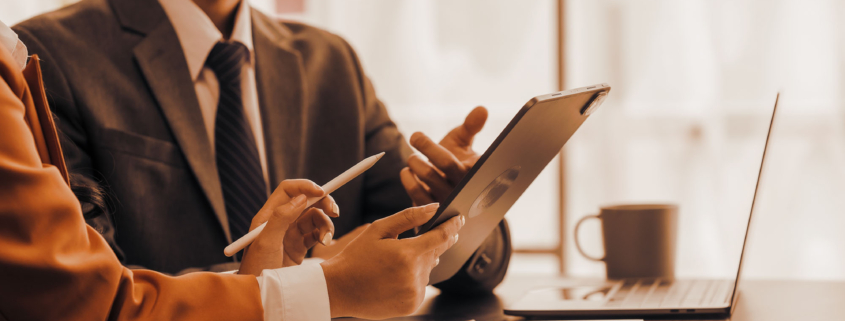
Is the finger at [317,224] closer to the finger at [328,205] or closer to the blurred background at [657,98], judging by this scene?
the finger at [328,205]

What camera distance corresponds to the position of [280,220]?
0.77 m

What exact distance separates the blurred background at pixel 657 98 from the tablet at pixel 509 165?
1543 millimetres

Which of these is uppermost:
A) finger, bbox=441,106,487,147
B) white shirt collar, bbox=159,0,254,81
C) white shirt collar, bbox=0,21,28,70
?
white shirt collar, bbox=0,21,28,70

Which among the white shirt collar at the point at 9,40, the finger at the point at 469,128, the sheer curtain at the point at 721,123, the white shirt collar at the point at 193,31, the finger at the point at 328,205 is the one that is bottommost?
the sheer curtain at the point at 721,123

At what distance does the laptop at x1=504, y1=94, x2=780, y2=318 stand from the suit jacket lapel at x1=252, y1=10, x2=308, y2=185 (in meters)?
0.61

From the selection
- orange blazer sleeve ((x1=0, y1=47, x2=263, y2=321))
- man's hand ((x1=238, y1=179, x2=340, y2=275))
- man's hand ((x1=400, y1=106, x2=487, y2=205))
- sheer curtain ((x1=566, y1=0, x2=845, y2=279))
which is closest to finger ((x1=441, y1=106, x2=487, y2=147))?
man's hand ((x1=400, y1=106, x2=487, y2=205))

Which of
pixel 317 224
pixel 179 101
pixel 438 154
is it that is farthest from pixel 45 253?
pixel 179 101

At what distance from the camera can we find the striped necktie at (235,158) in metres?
1.22

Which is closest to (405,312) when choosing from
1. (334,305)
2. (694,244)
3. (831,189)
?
(334,305)

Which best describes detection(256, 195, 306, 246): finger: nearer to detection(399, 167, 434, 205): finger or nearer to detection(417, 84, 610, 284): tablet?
detection(417, 84, 610, 284): tablet

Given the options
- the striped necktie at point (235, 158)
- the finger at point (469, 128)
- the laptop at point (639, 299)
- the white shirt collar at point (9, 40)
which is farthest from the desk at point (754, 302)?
the white shirt collar at point (9, 40)

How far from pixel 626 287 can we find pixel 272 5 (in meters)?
2.04

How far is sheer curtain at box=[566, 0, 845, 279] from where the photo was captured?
221 cm

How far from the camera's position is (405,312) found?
0.74m
